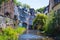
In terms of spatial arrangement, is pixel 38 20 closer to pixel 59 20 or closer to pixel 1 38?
pixel 59 20

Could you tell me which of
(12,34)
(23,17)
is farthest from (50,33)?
(23,17)

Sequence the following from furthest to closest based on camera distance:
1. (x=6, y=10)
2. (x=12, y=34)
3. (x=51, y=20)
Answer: (x=6, y=10) < (x=51, y=20) < (x=12, y=34)

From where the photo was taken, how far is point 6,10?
27938mm

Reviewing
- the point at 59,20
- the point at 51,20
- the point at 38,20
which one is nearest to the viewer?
the point at 59,20

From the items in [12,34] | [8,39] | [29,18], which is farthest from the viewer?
[29,18]

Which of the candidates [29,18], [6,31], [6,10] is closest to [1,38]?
[6,31]

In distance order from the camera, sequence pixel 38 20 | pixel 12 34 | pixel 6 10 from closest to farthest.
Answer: pixel 12 34, pixel 6 10, pixel 38 20

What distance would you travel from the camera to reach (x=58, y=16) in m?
21.0

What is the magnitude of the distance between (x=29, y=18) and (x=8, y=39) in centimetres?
6237

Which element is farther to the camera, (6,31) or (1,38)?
(6,31)

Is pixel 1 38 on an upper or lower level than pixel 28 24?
upper

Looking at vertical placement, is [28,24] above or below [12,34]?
below

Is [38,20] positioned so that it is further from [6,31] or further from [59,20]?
[6,31]

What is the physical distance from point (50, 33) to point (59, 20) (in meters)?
2.56
